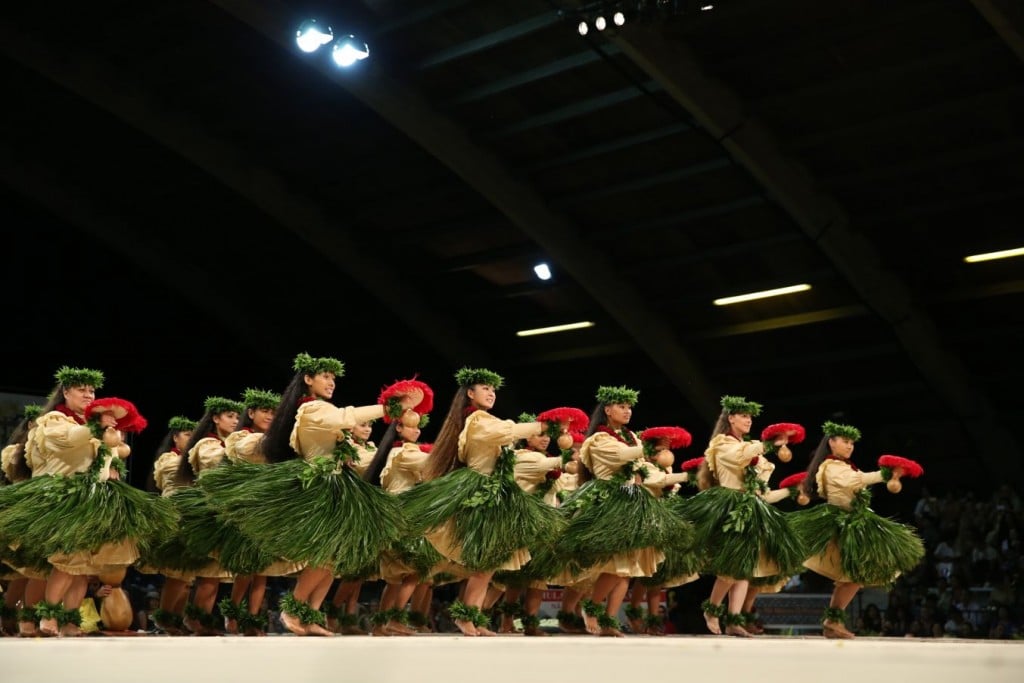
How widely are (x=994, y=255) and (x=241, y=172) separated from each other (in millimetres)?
7769

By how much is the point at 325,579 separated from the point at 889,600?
7.75m

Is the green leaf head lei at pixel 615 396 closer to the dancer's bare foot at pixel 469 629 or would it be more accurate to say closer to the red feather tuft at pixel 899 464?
the dancer's bare foot at pixel 469 629

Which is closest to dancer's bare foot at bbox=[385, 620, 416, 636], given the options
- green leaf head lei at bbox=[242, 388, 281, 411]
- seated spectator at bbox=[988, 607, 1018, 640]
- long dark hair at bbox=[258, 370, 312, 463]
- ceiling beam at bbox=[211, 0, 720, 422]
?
long dark hair at bbox=[258, 370, 312, 463]

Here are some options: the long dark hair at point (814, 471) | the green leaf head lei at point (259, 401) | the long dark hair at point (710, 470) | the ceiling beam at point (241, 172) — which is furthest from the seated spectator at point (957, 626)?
the green leaf head lei at point (259, 401)

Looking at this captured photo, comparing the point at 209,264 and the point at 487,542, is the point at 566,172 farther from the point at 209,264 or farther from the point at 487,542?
the point at 487,542

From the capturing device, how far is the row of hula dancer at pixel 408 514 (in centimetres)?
534

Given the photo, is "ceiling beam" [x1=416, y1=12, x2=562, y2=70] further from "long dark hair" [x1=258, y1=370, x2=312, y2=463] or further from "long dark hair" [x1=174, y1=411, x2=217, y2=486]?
"long dark hair" [x1=258, y1=370, x2=312, y2=463]

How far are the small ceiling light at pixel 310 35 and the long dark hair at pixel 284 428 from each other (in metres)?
5.55

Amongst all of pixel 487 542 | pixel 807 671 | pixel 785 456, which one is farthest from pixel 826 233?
pixel 807 671

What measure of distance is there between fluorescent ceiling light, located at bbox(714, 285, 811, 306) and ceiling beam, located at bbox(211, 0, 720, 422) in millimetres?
816

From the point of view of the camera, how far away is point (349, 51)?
10516mm

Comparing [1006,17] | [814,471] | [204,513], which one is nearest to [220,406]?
[204,513]

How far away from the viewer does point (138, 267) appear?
1450cm

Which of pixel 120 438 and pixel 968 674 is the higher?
pixel 120 438
